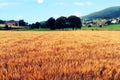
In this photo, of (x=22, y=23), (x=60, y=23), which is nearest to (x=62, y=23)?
(x=60, y=23)

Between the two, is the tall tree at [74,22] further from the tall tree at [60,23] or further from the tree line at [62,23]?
the tall tree at [60,23]

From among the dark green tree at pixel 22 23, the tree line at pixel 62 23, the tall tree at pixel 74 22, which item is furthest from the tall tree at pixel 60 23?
the dark green tree at pixel 22 23

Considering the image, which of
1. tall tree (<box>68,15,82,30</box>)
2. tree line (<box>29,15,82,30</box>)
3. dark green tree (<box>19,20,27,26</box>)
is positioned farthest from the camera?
dark green tree (<box>19,20,27,26</box>)

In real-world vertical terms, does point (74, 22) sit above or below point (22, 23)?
above

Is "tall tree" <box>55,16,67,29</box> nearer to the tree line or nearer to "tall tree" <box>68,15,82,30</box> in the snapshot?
the tree line

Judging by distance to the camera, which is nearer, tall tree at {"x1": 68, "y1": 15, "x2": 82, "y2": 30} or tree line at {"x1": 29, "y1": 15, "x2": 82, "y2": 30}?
tree line at {"x1": 29, "y1": 15, "x2": 82, "y2": 30}

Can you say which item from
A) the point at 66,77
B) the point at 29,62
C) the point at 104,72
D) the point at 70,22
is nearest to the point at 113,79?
the point at 104,72

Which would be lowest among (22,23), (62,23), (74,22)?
(22,23)

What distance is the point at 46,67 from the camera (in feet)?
18.3

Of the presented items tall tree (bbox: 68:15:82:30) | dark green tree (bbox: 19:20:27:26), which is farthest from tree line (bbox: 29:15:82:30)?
dark green tree (bbox: 19:20:27:26)

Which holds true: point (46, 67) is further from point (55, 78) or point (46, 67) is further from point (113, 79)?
point (113, 79)

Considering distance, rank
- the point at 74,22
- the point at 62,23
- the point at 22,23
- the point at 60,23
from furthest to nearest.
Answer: the point at 22,23 → the point at 74,22 → the point at 62,23 → the point at 60,23

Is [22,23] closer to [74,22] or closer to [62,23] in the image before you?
[62,23]

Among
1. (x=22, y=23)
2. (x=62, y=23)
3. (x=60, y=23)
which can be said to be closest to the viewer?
(x=60, y=23)
